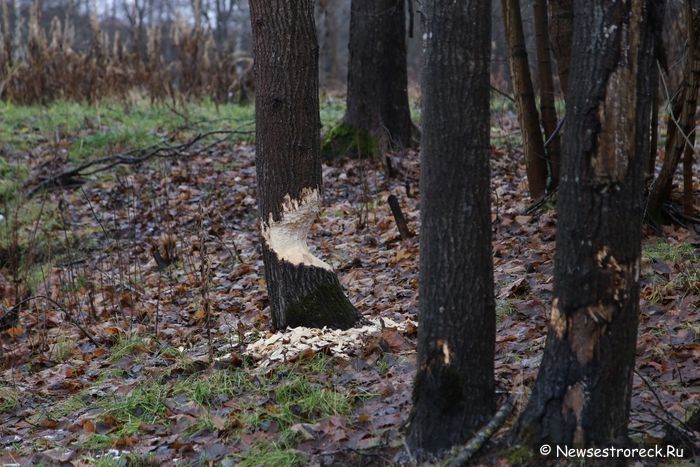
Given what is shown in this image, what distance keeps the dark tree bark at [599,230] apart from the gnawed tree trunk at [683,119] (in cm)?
240

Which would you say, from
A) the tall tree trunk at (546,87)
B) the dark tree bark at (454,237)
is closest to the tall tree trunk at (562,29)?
the tall tree trunk at (546,87)

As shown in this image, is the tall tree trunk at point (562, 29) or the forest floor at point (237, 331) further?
the tall tree trunk at point (562, 29)

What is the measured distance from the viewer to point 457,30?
3111 millimetres

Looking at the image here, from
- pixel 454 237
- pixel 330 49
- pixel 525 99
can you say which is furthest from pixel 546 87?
pixel 330 49

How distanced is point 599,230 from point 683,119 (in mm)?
2887

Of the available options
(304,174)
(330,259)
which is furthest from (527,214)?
(304,174)

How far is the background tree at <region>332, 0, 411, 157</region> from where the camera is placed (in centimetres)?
923

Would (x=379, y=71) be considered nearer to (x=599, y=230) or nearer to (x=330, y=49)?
(x=599, y=230)

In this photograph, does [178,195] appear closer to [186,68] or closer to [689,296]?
[186,68]

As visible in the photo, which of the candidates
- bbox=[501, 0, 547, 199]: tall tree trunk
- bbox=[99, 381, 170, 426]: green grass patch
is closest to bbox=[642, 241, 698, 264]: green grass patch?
bbox=[501, 0, 547, 199]: tall tree trunk

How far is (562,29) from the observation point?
6012 millimetres

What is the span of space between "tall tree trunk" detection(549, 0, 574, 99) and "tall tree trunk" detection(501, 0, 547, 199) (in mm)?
281

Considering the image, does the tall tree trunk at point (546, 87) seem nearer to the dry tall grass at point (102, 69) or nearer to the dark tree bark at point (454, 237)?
the dark tree bark at point (454, 237)

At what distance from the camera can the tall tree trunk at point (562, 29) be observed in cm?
598
